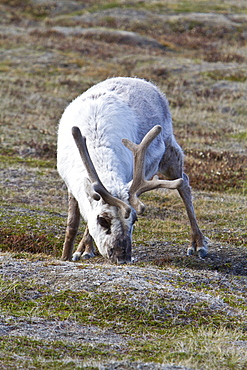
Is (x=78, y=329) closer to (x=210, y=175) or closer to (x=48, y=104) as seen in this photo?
(x=210, y=175)

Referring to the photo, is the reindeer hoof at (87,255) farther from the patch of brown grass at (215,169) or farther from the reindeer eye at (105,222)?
the patch of brown grass at (215,169)

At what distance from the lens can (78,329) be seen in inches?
209

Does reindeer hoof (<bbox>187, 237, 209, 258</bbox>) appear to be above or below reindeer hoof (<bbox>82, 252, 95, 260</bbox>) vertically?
above

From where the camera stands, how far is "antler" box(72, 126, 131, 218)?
644cm

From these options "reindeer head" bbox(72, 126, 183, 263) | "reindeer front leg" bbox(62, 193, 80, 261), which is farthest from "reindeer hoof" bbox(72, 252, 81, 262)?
"reindeer head" bbox(72, 126, 183, 263)

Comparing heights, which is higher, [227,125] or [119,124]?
[119,124]

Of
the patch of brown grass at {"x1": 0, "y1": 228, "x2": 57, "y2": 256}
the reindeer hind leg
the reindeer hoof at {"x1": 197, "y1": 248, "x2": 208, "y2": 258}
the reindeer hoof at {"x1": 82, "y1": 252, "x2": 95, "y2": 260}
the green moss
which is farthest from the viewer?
the green moss

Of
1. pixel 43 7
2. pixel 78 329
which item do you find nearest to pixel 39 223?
pixel 78 329

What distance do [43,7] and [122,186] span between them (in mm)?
45365

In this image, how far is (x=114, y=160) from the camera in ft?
23.9

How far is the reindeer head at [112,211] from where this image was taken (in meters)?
6.52

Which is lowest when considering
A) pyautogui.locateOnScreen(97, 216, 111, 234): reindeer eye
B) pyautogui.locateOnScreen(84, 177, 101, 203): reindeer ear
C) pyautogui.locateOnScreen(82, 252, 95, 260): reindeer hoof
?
pyautogui.locateOnScreen(82, 252, 95, 260): reindeer hoof

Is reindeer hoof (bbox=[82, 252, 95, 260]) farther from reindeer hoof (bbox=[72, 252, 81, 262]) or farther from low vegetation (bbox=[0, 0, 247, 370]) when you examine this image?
low vegetation (bbox=[0, 0, 247, 370])

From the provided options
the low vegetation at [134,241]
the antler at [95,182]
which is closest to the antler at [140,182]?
the antler at [95,182]
